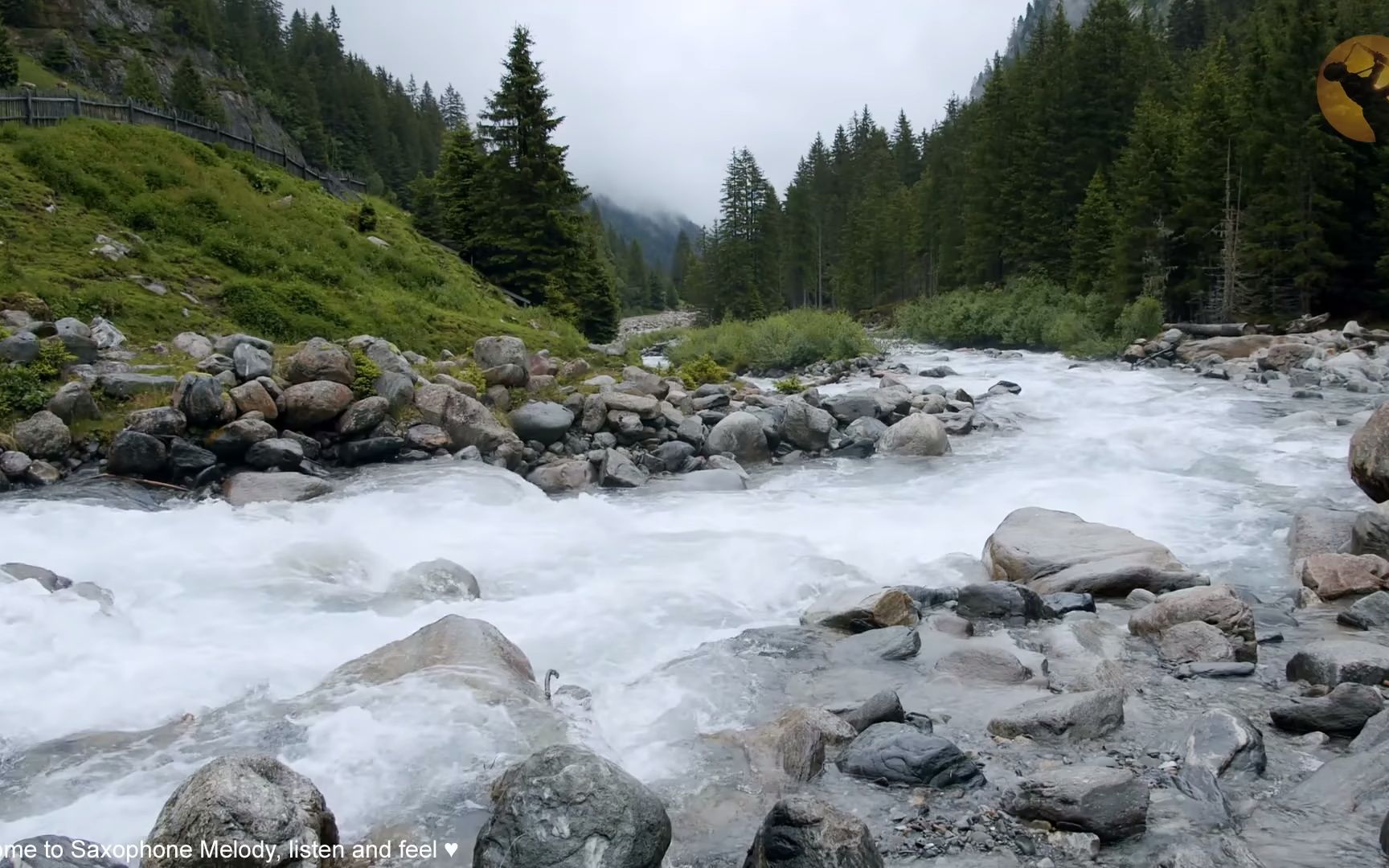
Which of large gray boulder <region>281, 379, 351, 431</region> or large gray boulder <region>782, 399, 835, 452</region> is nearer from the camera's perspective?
large gray boulder <region>281, 379, 351, 431</region>

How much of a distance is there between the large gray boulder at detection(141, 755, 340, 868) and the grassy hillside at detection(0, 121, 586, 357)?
1407 cm

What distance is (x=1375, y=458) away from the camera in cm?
1126

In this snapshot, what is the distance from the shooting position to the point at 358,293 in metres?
22.0

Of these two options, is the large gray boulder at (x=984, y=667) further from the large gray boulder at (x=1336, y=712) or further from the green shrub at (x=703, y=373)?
the green shrub at (x=703, y=373)

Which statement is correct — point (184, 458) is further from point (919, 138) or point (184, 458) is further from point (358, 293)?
point (919, 138)

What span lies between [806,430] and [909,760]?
12.1 metres

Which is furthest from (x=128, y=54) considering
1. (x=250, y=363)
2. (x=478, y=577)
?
(x=478, y=577)

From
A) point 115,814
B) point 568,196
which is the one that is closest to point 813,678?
point 115,814

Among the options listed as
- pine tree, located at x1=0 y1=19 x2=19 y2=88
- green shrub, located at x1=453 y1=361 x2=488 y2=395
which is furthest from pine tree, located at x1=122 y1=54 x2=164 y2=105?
green shrub, located at x1=453 y1=361 x2=488 y2=395

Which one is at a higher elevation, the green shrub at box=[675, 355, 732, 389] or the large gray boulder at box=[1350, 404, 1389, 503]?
the green shrub at box=[675, 355, 732, 389]

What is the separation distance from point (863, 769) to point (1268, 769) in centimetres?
238

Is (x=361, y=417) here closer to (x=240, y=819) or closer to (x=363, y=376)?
(x=363, y=376)

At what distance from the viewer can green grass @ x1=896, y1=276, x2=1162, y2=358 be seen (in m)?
34.7

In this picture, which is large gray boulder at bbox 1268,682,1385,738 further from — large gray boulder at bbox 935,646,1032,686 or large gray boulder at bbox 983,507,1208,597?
large gray boulder at bbox 983,507,1208,597
